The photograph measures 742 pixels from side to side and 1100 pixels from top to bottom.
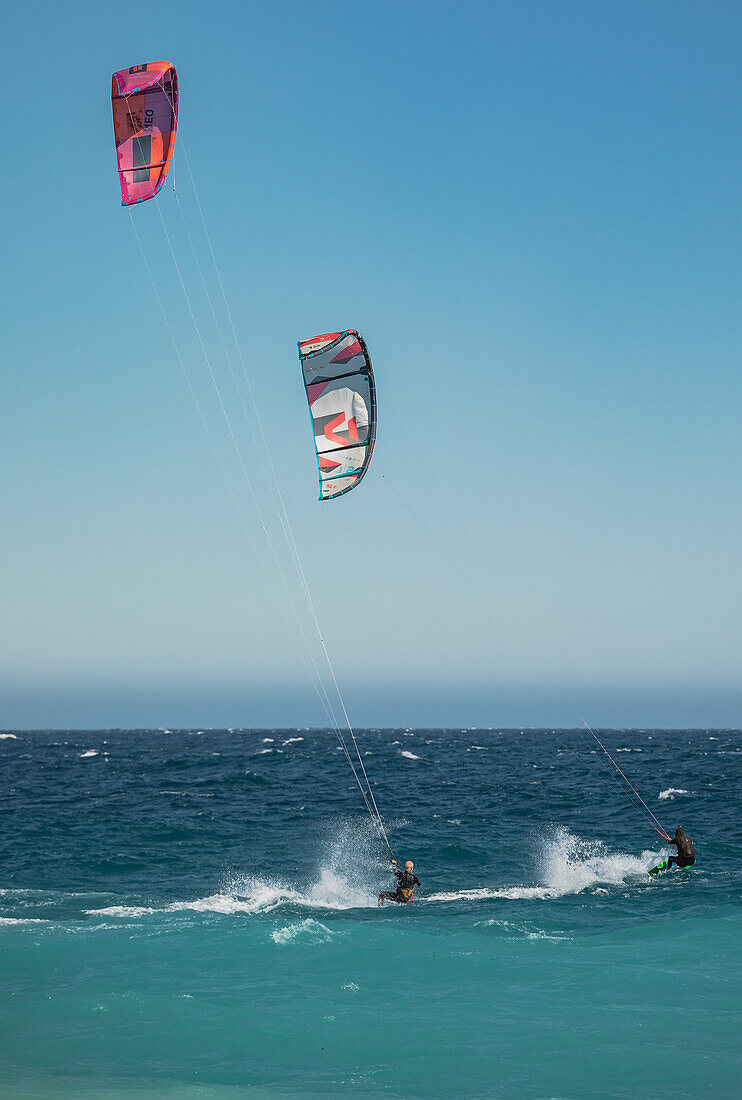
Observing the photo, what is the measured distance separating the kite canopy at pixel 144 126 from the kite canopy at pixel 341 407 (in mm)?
4828

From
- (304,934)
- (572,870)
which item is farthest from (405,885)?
(572,870)

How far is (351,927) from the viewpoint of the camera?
19422 mm

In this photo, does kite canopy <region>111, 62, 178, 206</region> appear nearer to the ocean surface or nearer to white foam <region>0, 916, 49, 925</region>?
the ocean surface

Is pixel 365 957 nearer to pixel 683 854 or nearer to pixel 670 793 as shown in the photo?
pixel 683 854

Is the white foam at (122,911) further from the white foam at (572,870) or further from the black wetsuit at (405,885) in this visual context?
the white foam at (572,870)

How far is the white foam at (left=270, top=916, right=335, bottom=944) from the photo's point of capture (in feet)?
60.5

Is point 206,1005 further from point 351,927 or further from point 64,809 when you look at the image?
point 64,809

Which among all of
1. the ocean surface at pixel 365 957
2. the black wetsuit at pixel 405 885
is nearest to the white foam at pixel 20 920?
the ocean surface at pixel 365 957

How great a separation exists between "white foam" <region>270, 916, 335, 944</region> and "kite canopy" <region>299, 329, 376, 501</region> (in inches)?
363

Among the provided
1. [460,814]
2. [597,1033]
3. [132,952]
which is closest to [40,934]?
[132,952]

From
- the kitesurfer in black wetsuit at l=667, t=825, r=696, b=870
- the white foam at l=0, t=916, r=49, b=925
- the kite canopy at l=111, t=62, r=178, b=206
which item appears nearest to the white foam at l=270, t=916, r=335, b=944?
the white foam at l=0, t=916, r=49, b=925

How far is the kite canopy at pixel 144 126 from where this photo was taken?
1858 centimetres

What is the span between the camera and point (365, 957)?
17469 mm

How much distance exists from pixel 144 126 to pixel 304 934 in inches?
684
